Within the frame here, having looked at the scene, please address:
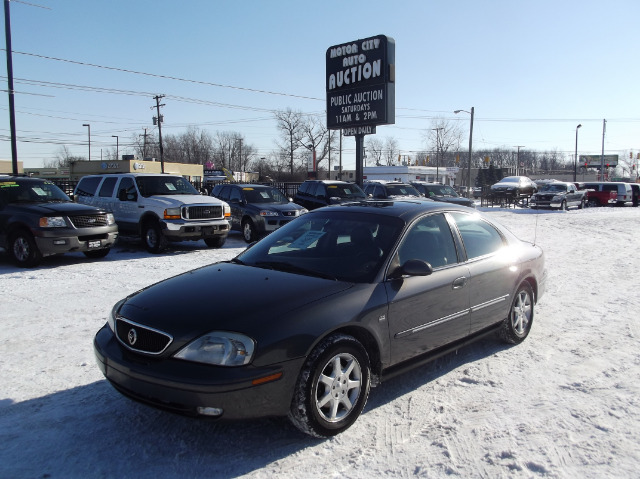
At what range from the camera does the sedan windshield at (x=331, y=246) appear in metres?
3.94

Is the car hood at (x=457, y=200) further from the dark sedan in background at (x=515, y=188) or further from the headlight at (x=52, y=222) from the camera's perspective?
→ the headlight at (x=52, y=222)

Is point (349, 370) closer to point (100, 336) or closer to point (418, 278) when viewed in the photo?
point (418, 278)

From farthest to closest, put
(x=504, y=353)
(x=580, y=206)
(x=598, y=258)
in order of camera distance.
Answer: (x=580, y=206) < (x=598, y=258) < (x=504, y=353)

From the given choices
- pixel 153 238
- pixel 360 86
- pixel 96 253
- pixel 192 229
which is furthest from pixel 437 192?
pixel 96 253

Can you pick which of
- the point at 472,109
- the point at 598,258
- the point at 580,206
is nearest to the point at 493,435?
the point at 598,258

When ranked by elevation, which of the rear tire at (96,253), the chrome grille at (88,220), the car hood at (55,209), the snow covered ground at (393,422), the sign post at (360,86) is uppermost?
the sign post at (360,86)

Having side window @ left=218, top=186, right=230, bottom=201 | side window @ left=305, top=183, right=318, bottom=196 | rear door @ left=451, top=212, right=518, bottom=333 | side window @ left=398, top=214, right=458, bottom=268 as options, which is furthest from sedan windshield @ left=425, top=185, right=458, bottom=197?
side window @ left=398, top=214, right=458, bottom=268

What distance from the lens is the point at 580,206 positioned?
33.0m

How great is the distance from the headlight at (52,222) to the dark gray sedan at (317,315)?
6439 millimetres

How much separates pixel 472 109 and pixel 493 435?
43.5 metres

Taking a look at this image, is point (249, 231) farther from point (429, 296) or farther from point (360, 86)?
point (429, 296)

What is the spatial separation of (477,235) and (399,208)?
0.96 meters

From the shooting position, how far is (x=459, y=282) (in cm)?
438

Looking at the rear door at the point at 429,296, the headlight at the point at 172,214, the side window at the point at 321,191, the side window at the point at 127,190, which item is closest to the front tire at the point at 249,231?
the headlight at the point at 172,214
